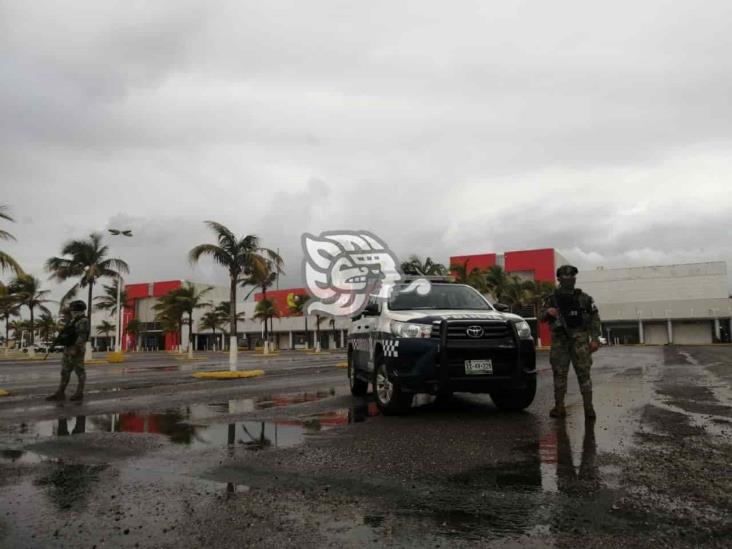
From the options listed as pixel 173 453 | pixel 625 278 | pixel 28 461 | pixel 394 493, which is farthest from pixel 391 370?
pixel 625 278

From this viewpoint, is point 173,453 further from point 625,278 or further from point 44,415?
point 625,278

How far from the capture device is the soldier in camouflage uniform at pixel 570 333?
704 centimetres

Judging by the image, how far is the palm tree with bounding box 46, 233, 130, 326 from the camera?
1309 inches

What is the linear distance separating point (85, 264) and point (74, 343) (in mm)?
25603

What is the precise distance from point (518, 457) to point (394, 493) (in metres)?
1.51

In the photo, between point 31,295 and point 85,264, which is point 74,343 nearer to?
point 85,264

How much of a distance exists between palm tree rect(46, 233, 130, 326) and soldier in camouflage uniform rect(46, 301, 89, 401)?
24293mm

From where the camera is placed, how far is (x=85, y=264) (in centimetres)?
3366

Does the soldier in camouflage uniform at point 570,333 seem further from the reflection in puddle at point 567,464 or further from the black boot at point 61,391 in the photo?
the black boot at point 61,391

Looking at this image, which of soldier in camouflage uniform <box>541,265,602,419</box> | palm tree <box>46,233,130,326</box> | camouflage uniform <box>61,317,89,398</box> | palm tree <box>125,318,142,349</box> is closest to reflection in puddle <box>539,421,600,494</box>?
soldier in camouflage uniform <box>541,265,602,419</box>

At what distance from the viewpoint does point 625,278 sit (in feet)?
211

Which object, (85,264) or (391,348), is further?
(85,264)

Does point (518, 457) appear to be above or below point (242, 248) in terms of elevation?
below

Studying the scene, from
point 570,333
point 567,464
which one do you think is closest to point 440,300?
point 570,333
